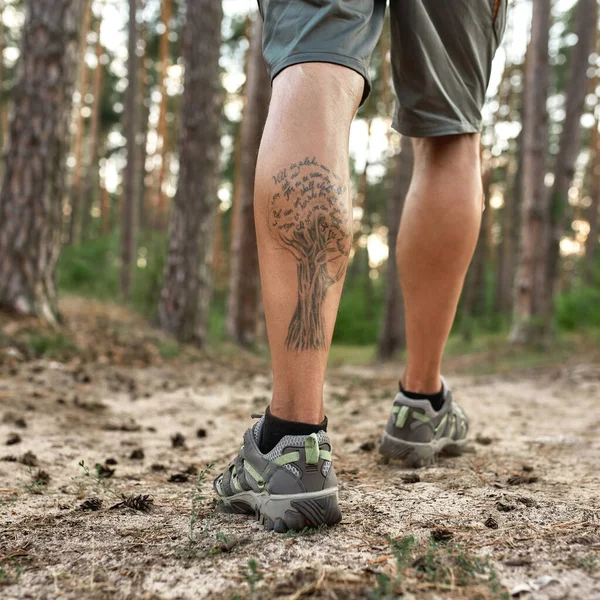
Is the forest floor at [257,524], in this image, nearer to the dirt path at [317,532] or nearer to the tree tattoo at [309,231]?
the dirt path at [317,532]

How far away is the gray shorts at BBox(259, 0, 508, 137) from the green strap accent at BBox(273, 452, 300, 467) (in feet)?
2.76

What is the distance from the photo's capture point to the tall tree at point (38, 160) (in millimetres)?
4469

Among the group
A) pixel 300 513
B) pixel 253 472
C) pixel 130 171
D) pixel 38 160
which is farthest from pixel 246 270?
pixel 300 513

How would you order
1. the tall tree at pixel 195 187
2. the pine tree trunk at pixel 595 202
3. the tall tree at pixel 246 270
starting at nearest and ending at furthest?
the tall tree at pixel 195 187 < the tall tree at pixel 246 270 < the pine tree trunk at pixel 595 202

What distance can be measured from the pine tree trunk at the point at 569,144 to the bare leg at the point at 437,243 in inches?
270

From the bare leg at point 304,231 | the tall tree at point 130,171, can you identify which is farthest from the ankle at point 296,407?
the tall tree at point 130,171

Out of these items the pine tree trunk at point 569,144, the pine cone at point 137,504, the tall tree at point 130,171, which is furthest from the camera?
the tall tree at point 130,171

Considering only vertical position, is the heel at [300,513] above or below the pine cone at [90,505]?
above

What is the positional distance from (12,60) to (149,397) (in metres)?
21.0

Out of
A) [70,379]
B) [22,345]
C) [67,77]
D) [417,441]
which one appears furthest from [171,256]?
[417,441]

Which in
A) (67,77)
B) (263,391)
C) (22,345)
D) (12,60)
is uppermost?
(12,60)

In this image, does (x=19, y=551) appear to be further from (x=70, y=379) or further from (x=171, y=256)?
(x=171, y=256)

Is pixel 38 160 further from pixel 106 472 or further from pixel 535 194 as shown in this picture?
pixel 535 194

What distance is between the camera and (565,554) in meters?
1.08
